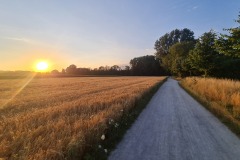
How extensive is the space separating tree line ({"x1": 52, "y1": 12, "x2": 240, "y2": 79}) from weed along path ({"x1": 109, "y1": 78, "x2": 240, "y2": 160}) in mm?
6734

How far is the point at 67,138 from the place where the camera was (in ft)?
24.3

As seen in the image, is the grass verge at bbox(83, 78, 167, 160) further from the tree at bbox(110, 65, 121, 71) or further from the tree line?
the tree at bbox(110, 65, 121, 71)

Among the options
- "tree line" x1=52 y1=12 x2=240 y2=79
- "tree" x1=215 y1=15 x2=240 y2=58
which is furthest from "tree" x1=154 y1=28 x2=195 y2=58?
"tree" x1=215 y1=15 x2=240 y2=58

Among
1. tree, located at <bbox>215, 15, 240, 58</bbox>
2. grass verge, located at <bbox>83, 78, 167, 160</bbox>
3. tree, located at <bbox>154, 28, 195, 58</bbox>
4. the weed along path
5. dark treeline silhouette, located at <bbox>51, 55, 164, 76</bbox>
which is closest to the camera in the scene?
grass verge, located at <bbox>83, 78, 167, 160</bbox>

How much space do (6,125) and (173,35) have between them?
151294 millimetres

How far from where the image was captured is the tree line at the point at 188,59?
19.3 metres

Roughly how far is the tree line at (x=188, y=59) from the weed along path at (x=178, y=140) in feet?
22.1

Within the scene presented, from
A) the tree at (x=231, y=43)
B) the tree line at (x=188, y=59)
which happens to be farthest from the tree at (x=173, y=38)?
the tree at (x=231, y=43)

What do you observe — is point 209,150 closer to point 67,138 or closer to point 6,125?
point 67,138

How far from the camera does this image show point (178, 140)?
9.72m

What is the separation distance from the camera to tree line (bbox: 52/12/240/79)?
19.3 m

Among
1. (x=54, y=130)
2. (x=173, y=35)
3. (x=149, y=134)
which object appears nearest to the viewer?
(x=54, y=130)

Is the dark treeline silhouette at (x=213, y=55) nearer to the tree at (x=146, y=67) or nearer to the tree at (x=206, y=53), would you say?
the tree at (x=206, y=53)

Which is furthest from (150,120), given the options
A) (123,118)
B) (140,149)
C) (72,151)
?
(72,151)
